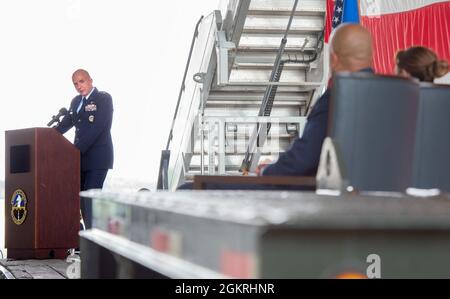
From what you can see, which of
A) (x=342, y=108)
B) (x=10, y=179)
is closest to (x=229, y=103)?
(x=10, y=179)

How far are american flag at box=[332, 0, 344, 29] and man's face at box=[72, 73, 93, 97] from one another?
2.15 meters

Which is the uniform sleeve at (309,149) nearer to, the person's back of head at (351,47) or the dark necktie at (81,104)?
the person's back of head at (351,47)

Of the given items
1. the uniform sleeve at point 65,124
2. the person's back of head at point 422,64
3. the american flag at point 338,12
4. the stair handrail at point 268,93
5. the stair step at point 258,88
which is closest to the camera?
the person's back of head at point 422,64

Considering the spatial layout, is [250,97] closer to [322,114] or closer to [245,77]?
[245,77]

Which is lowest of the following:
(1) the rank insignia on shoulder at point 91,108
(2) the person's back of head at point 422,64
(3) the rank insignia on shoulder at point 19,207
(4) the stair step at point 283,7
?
(3) the rank insignia on shoulder at point 19,207

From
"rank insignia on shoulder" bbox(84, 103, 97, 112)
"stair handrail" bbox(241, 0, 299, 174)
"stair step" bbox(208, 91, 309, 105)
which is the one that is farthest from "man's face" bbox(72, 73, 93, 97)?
"stair step" bbox(208, 91, 309, 105)

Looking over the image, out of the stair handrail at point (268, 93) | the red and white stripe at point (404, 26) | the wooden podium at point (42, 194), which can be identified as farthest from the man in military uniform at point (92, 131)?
the stair handrail at point (268, 93)

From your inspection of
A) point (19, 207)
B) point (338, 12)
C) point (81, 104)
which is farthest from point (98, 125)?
point (338, 12)

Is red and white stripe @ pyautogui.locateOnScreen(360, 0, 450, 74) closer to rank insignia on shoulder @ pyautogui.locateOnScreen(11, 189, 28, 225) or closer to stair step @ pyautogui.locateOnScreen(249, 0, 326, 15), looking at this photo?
stair step @ pyautogui.locateOnScreen(249, 0, 326, 15)

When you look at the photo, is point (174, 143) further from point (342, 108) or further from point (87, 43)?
point (342, 108)

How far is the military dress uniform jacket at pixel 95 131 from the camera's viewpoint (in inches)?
220

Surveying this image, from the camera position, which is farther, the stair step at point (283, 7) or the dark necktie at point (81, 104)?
the stair step at point (283, 7)

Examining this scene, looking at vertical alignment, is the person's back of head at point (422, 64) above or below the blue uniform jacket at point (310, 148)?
above

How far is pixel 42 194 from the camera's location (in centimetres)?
539
